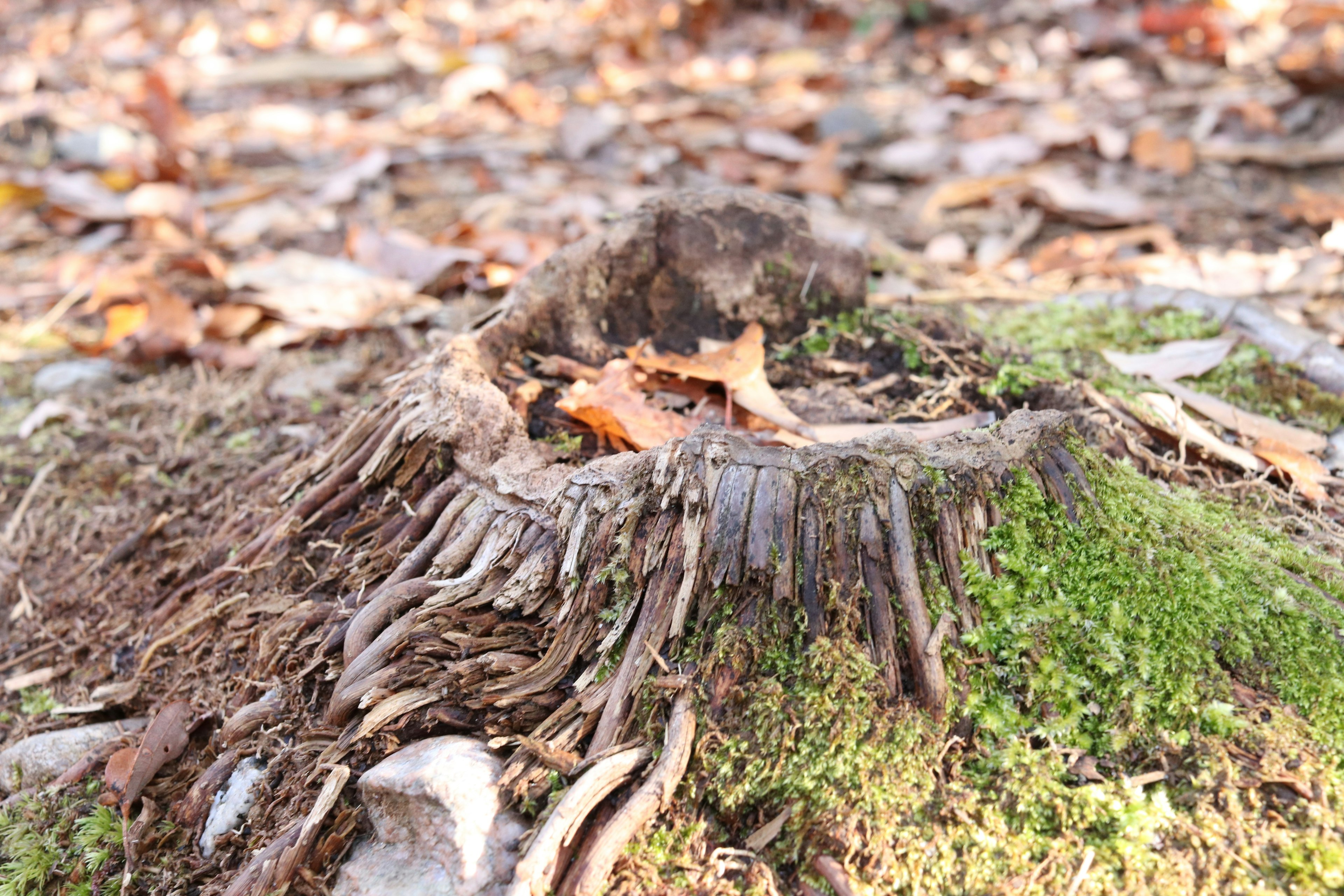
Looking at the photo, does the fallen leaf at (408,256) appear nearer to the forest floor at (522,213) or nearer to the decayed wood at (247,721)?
the forest floor at (522,213)

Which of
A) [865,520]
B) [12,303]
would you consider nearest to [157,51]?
[12,303]

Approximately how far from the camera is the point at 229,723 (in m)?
1.84

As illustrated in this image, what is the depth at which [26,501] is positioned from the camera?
2.84 meters

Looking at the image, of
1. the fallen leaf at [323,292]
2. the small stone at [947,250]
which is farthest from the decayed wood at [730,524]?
the small stone at [947,250]

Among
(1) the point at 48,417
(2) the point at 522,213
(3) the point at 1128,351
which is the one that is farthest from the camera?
(2) the point at 522,213

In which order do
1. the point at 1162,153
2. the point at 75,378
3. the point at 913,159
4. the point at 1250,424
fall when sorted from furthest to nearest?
the point at 913,159 → the point at 1162,153 → the point at 75,378 → the point at 1250,424

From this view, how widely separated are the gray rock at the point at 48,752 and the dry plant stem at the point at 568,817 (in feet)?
3.93

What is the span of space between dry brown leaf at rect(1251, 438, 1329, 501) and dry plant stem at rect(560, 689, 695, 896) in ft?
5.29

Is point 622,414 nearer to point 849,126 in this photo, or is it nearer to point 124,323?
point 124,323

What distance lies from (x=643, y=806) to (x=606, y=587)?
15.5 inches

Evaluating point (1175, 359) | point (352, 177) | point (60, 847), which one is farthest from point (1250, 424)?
point (352, 177)

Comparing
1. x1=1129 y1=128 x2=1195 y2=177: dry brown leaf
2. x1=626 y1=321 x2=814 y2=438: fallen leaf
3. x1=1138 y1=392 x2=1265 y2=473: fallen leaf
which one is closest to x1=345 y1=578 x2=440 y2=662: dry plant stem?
x1=626 y1=321 x2=814 y2=438: fallen leaf

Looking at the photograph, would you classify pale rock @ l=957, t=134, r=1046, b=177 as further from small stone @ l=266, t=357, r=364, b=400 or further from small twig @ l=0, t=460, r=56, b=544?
small twig @ l=0, t=460, r=56, b=544

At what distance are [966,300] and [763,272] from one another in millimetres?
973
